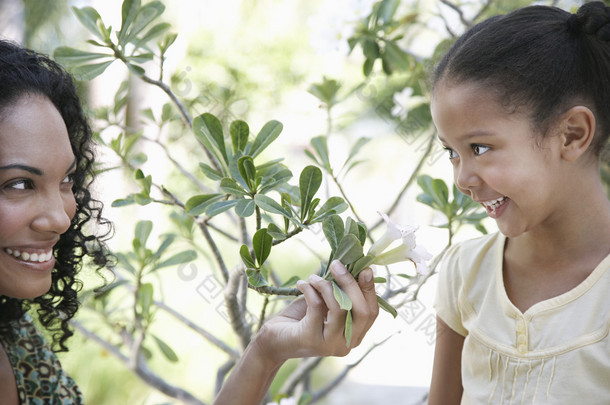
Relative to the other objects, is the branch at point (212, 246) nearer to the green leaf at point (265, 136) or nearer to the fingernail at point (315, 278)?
the green leaf at point (265, 136)

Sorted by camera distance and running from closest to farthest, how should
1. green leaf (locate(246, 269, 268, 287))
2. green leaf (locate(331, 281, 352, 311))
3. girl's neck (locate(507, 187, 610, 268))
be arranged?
green leaf (locate(331, 281, 352, 311)), green leaf (locate(246, 269, 268, 287)), girl's neck (locate(507, 187, 610, 268))

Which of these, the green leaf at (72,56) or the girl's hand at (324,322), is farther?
the green leaf at (72,56)

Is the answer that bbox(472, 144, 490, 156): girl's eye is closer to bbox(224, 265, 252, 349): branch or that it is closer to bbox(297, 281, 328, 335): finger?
bbox(297, 281, 328, 335): finger

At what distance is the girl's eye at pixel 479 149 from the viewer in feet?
3.26

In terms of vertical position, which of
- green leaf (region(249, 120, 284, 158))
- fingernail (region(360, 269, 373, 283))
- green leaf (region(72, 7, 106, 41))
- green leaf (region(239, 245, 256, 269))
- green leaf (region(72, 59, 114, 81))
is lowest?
fingernail (region(360, 269, 373, 283))

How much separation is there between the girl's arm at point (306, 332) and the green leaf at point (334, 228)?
0.13 feet

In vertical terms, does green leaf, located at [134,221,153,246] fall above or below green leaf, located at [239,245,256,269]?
above

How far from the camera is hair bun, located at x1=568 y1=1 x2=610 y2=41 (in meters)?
1.00

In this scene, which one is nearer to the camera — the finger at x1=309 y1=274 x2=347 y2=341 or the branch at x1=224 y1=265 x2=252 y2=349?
the finger at x1=309 y1=274 x2=347 y2=341

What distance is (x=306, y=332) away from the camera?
983 millimetres

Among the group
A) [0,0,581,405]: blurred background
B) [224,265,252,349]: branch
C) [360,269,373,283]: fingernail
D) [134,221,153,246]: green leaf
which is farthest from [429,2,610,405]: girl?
[0,0,581,405]: blurred background

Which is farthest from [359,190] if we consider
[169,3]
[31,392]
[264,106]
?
[31,392]

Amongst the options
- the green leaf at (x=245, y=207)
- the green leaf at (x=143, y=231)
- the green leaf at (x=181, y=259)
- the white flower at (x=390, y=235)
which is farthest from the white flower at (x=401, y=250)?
the green leaf at (x=143, y=231)

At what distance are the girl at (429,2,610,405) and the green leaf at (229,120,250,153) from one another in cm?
32
